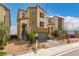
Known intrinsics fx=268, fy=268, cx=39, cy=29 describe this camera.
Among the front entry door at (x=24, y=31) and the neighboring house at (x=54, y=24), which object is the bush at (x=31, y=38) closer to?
the front entry door at (x=24, y=31)

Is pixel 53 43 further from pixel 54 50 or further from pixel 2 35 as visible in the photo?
pixel 2 35

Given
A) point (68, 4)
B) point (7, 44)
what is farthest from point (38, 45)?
point (68, 4)

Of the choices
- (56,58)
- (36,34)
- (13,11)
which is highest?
(13,11)

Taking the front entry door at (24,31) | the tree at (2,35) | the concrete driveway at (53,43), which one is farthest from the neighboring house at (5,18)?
the concrete driveway at (53,43)

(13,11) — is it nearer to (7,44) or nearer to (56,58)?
(7,44)

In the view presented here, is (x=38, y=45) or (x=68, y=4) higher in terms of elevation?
(x=68, y=4)

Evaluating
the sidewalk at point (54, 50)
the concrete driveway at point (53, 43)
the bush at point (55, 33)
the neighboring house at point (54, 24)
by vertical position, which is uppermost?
the neighboring house at point (54, 24)
